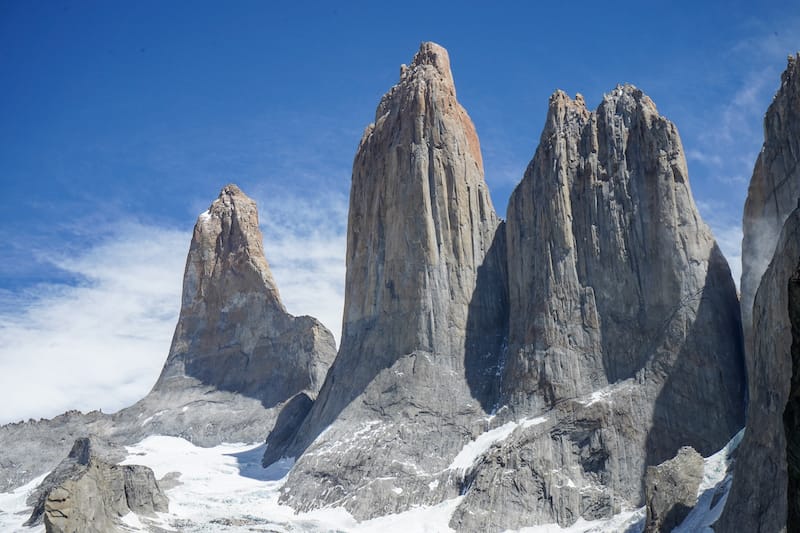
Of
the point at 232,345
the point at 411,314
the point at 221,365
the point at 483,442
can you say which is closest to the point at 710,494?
the point at 483,442

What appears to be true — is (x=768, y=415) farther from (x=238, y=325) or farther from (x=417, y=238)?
(x=238, y=325)

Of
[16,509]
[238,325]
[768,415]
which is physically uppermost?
[238,325]

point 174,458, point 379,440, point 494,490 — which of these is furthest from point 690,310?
point 174,458

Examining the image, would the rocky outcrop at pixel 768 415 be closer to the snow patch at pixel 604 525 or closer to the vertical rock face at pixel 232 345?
the snow patch at pixel 604 525

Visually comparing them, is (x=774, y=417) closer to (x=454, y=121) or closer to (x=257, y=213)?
(x=454, y=121)

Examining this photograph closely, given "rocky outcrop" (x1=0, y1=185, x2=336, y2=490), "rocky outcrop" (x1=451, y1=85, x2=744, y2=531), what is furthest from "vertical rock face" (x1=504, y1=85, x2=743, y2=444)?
"rocky outcrop" (x1=0, y1=185, x2=336, y2=490)

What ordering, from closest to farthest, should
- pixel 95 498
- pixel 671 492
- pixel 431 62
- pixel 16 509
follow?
pixel 671 492 → pixel 95 498 → pixel 16 509 → pixel 431 62
